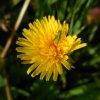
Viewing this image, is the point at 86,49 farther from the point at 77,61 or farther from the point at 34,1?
the point at 34,1

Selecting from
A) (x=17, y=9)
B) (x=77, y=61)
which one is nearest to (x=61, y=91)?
(x=77, y=61)

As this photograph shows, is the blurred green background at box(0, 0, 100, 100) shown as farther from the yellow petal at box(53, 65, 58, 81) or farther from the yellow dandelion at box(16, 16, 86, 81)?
the yellow petal at box(53, 65, 58, 81)

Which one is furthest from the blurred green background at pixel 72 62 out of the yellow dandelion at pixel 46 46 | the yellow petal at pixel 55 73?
the yellow petal at pixel 55 73

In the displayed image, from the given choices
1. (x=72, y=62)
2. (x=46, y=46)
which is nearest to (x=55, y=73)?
(x=46, y=46)

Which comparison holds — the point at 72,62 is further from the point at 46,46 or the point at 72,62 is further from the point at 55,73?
the point at 55,73

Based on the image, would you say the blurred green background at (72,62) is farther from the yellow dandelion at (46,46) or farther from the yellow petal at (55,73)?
the yellow petal at (55,73)

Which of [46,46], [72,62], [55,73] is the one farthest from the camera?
[72,62]

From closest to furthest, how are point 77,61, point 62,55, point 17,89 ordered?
point 62,55 → point 17,89 → point 77,61
